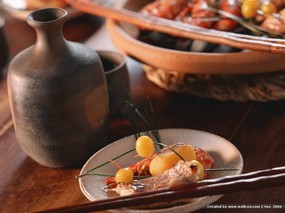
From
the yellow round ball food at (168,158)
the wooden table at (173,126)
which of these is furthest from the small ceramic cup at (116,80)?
the yellow round ball food at (168,158)

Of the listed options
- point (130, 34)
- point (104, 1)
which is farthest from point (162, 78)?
point (104, 1)

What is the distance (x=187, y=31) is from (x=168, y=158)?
41cm

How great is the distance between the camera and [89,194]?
106 cm

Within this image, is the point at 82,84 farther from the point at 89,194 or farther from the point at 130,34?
the point at 130,34

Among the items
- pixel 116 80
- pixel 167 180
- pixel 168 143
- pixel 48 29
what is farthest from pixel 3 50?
pixel 167 180

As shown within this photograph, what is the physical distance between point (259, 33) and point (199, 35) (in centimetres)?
15

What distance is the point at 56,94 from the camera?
116 centimetres

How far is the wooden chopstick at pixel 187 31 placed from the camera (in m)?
1.24

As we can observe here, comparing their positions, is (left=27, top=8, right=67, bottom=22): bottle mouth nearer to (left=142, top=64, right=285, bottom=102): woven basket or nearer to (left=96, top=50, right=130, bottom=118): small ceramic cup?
(left=96, top=50, right=130, bottom=118): small ceramic cup

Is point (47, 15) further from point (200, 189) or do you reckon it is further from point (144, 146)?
point (200, 189)

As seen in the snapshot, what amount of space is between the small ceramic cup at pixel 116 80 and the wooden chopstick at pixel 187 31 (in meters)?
0.12

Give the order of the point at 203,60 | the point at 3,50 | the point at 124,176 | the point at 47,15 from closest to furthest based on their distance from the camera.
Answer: the point at 124,176
the point at 47,15
the point at 203,60
the point at 3,50

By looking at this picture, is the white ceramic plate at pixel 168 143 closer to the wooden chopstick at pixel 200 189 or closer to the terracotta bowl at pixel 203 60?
the wooden chopstick at pixel 200 189

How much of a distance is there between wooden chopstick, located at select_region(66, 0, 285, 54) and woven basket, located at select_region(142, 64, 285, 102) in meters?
0.11
